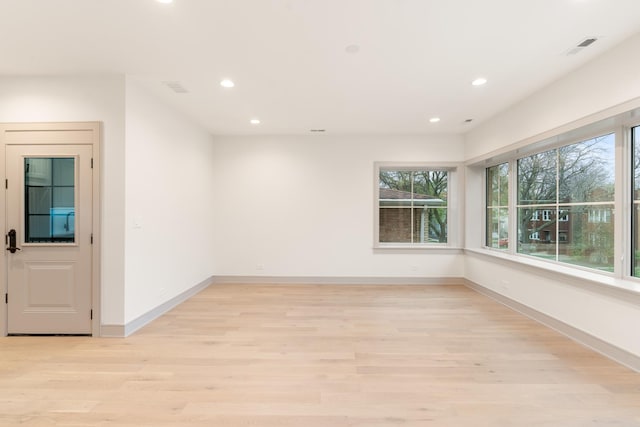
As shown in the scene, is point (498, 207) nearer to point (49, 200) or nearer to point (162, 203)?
point (162, 203)

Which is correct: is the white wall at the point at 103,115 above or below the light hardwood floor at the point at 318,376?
above

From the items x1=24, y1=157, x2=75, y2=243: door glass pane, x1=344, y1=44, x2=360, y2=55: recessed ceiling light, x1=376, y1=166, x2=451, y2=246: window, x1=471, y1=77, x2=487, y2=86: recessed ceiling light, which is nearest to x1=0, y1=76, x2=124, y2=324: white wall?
x1=24, y1=157, x2=75, y2=243: door glass pane

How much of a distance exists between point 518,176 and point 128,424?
539cm

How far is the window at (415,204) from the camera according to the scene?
585 cm

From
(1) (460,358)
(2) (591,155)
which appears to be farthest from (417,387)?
(2) (591,155)

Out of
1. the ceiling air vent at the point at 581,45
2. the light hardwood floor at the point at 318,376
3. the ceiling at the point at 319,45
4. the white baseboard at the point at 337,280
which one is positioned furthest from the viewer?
the white baseboard at the point at 337,280

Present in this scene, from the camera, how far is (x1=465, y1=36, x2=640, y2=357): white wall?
2594 mm

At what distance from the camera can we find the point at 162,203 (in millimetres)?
3986

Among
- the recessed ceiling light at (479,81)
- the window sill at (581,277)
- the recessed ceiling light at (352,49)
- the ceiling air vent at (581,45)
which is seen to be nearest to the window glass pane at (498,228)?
the window sill at (581,277)

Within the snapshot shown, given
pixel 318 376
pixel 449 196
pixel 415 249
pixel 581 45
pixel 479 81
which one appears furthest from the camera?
pixel 449 196

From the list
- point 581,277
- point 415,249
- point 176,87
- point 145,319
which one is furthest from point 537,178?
point 145,319

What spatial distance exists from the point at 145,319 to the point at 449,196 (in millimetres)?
5327

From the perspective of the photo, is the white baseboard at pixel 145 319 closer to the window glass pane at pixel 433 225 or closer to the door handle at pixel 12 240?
the door handle at pixel 12 240

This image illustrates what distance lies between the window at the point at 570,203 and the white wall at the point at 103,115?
5087 millimetres
